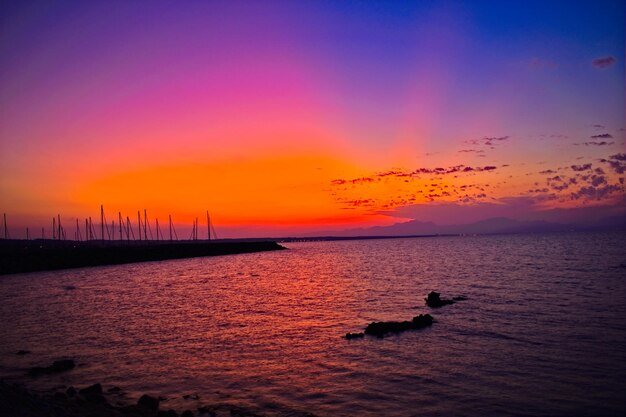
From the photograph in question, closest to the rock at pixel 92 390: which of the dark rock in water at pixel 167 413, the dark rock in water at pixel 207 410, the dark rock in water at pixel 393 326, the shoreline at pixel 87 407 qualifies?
the shoreline at pixel 87 407

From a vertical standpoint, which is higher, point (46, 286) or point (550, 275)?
point (46, 286)

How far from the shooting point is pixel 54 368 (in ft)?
69.9

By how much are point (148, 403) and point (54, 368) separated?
834 cm

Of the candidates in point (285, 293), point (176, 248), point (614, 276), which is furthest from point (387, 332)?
point (176, 248)

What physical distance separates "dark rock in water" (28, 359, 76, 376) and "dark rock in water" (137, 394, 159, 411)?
7.67 m

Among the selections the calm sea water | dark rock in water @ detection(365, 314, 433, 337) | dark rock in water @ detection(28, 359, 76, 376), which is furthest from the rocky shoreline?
dark rock in water @ detection(365, 314, 433, 337)

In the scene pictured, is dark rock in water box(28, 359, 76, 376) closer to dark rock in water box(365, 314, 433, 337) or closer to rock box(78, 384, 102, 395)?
rock box(78, 384, 102, 395)

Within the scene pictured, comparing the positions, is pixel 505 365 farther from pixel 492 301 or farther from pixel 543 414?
pixel 492 301

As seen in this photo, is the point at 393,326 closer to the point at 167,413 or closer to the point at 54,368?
the point at 167,413

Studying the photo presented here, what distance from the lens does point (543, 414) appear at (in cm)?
1544

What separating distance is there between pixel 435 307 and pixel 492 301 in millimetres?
6959

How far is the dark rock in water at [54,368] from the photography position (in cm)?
2072

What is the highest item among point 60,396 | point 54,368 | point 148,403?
point 60,396

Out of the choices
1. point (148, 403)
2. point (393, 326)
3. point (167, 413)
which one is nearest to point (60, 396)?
point (148, 403)
